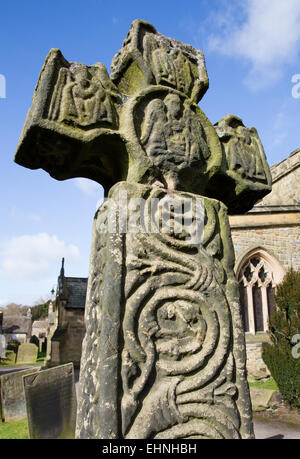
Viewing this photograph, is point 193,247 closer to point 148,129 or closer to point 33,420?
point 148,129

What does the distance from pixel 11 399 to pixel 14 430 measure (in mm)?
1066

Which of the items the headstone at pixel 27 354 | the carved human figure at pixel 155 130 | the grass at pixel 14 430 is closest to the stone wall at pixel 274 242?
the grass at pixel 14 430

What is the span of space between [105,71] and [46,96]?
20.6 inches

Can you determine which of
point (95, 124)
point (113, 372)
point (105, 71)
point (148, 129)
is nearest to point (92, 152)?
point (95, 124)

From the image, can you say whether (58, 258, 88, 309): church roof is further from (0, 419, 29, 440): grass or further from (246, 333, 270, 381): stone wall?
(0, 419, 29, 440): grass

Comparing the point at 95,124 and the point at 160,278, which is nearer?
the point at 160,278

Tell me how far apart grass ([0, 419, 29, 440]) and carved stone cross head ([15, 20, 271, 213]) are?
21.5ft

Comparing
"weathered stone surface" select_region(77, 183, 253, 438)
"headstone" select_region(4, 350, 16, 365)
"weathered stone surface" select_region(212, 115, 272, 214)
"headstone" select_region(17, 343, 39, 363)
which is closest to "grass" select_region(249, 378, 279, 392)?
"weathered stone surface" select_region(212, 115, 272, 214)

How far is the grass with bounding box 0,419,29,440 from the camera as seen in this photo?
718cm

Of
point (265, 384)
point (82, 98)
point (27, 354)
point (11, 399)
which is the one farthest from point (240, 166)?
point (27, 354)

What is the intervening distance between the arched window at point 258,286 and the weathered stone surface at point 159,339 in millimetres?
11976

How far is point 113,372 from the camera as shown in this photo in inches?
71.7

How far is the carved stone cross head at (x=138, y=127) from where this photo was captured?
219 cm

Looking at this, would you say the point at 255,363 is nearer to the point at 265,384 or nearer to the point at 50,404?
the point at 265,384
